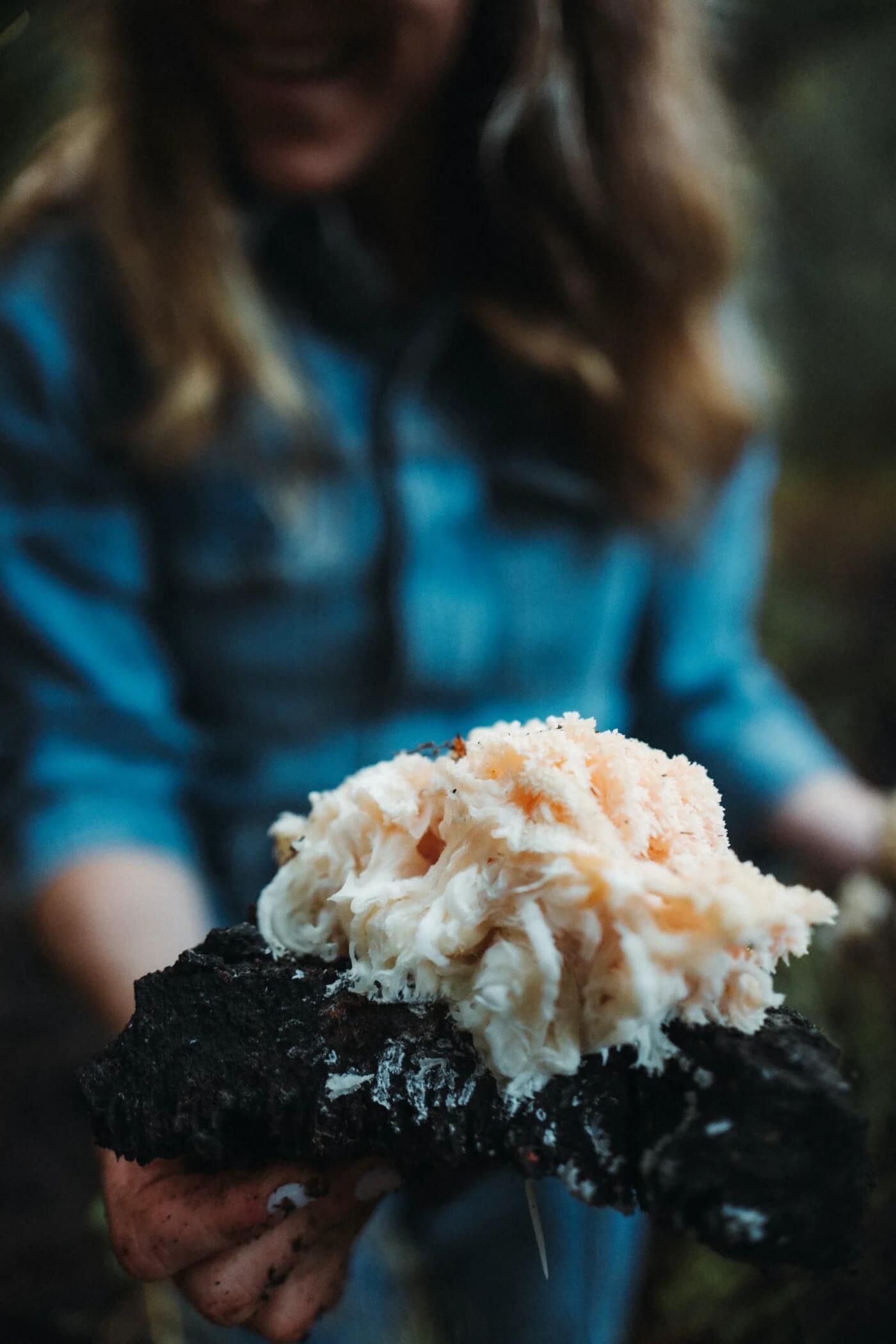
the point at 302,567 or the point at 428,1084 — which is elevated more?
the point at 302,567

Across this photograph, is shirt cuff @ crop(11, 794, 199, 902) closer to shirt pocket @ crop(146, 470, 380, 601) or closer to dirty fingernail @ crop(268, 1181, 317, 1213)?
shirt pocket @ crop(146, 470, 380, 601)

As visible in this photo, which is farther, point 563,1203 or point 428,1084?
point 563,1203

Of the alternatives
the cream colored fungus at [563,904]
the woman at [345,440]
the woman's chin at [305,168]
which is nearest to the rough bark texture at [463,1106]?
the cream colored fungus at [563,904]

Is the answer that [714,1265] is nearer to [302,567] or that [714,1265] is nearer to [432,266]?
[302,567]

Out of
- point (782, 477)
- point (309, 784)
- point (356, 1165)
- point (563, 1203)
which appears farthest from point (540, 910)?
point (782, 477)

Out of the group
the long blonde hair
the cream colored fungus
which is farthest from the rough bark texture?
the long blonde hair

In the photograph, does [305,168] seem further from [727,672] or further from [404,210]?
[727,672]
